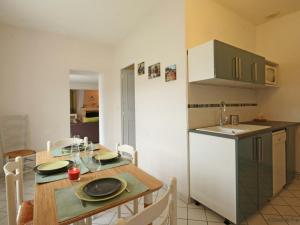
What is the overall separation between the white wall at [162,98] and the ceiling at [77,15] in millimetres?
243

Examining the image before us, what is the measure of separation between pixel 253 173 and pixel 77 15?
10.0 feet

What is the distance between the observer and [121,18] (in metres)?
2.62

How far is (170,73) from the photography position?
7.00ft

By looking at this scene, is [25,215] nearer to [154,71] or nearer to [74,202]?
[74,202]

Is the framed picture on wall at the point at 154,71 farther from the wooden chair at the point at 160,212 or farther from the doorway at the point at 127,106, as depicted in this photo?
the wooden chair at the point at 160,212

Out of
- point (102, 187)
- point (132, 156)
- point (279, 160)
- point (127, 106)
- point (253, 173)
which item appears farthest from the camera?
point (127, 106)

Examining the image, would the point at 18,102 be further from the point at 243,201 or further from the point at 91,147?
the point at 243,201

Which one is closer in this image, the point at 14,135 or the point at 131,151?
the point at 131,151

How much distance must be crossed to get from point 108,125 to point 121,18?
218cm

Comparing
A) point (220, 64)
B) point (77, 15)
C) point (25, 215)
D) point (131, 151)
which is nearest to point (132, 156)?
point (131, 151)

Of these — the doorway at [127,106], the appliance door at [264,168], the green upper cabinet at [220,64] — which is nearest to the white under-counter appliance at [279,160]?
the appliance door at [264,168]

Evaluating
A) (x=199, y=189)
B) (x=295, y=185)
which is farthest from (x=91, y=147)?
(x=295, y=185)

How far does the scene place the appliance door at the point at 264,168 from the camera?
1.73 metres

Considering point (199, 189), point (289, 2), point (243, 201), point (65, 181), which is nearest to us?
point (65, 181)
